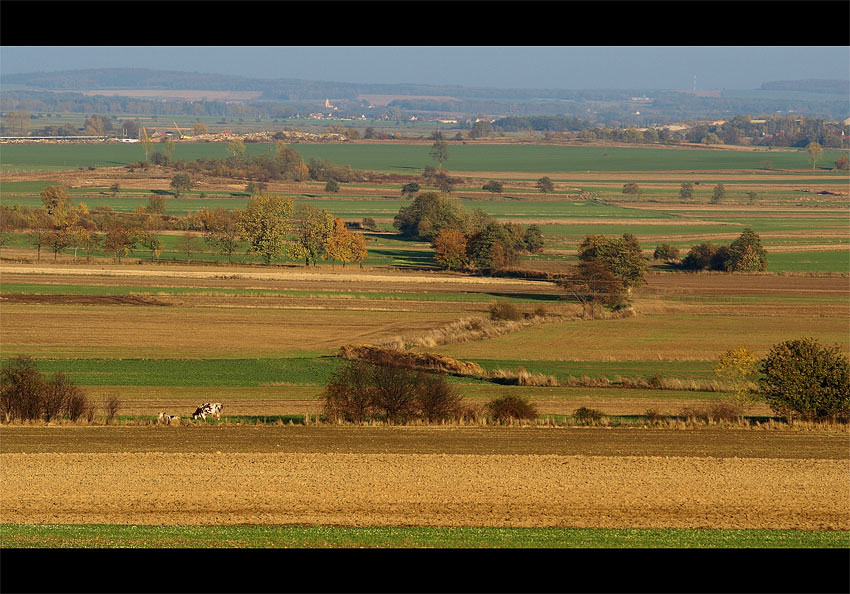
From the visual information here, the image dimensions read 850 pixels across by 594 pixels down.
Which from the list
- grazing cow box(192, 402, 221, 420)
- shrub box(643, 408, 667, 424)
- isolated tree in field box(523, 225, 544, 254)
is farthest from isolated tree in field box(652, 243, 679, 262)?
grazing cow box(192, 402, 221, 420)

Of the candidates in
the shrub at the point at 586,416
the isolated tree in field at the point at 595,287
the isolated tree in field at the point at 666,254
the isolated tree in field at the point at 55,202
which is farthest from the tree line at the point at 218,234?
the shrub at the point at 586,416

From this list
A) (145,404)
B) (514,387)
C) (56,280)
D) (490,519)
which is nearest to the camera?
(490,519)

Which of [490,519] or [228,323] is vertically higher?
[490,519]

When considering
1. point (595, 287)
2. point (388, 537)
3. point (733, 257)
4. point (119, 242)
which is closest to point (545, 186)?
point (733, 257)

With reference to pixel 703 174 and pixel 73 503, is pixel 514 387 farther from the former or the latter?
pixel 703 174

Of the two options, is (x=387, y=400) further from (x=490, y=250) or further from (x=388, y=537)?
(x=490, y=250)

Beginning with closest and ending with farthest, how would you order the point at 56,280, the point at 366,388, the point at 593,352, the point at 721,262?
the point at 366,388 < the point at 593,352 < the point at 56,280 < the point at 721,262

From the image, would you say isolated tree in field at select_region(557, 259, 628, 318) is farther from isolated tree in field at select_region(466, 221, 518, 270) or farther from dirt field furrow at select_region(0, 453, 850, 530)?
dirt field furrow at select_region(0, 453, 850, 530)

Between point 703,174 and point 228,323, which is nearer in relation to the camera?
point 228,323

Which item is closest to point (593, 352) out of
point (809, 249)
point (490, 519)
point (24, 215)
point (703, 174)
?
point (490, 519)
